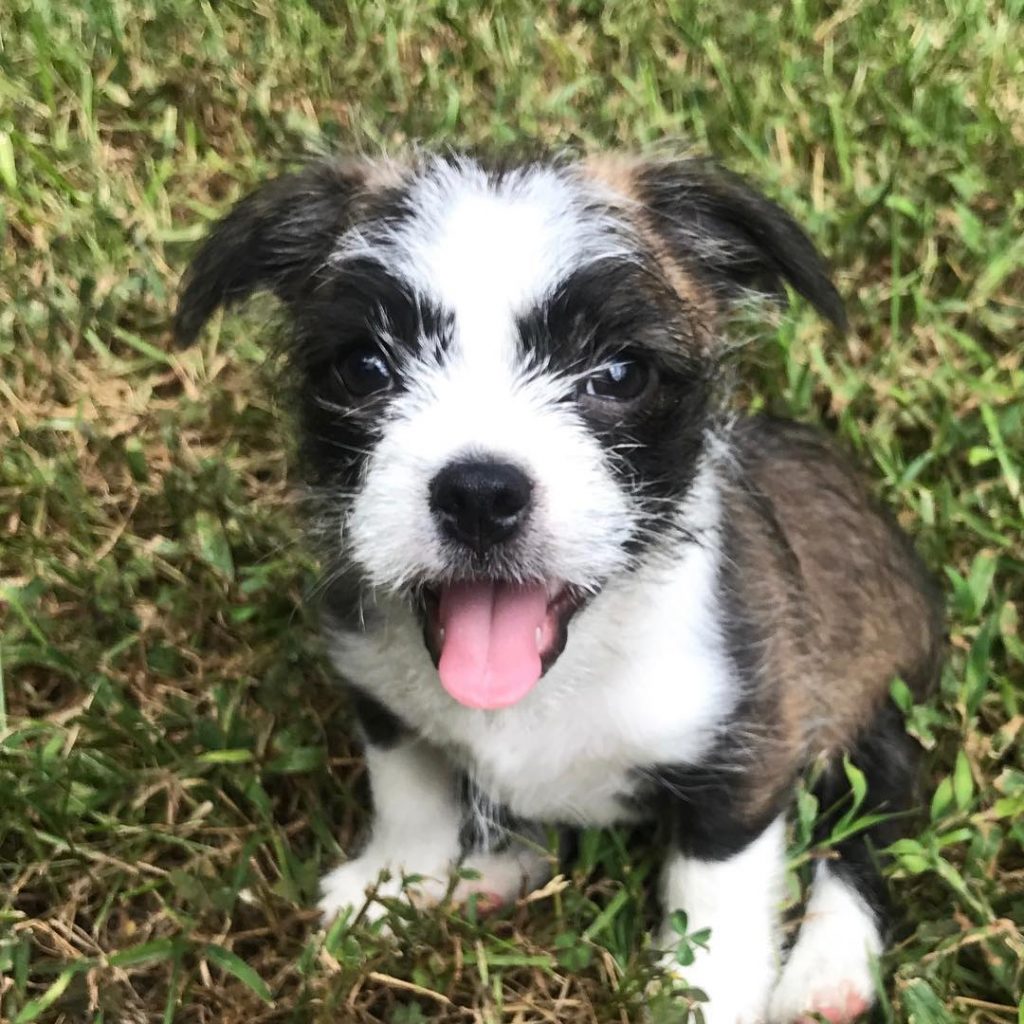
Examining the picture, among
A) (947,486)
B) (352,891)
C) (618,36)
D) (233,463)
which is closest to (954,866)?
(947,486)

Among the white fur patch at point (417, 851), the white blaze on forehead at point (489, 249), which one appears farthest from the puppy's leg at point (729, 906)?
the white blaze on forehead at point (489, 249)

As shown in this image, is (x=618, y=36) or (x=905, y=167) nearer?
(x=905, y=167)

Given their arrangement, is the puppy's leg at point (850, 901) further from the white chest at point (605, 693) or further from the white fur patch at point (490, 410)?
the white fur patch at point (490, 410)

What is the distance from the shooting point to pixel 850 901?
8.71ft

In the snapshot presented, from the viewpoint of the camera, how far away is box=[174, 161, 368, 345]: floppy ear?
231 cm

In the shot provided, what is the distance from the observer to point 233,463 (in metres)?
3.47

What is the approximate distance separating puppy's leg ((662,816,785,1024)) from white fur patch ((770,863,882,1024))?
8cm

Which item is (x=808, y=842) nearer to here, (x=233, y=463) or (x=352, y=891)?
(x=352, y=891)

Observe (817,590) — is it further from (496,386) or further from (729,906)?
(496,386)

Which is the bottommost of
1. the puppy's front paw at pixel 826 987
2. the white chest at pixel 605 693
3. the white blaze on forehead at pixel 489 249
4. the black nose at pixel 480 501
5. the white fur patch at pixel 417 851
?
the puppy's front paw at pixel 826 987

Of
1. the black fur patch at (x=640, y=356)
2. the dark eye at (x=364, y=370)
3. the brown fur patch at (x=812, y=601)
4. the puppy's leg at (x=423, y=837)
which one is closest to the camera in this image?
the black fur patch at (x=640, y=356)

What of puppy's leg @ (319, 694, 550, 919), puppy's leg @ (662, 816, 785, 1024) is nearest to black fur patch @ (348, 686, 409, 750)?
puppy's leg @ (319, 694, 550, 919)

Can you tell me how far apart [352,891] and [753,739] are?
3.16 ft

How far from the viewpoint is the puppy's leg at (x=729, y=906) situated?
2.47 m
